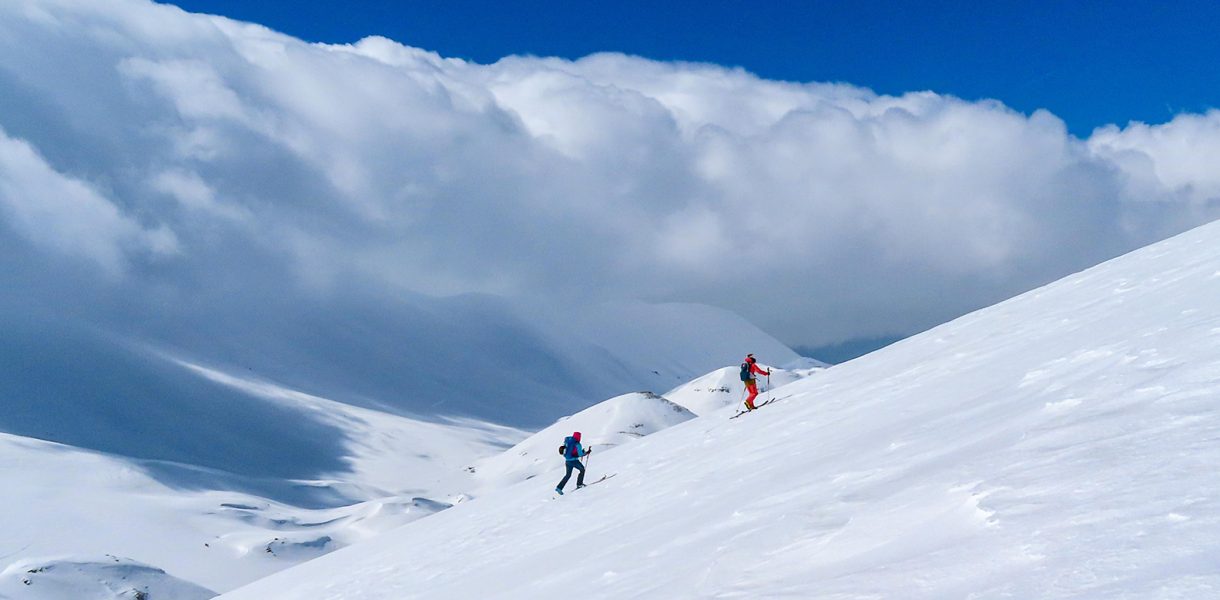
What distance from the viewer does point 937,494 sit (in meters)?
8.04

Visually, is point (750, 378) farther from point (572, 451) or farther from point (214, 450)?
point (214, 450)

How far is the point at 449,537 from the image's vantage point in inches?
710

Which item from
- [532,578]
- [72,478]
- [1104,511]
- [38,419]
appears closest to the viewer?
[1104,511]

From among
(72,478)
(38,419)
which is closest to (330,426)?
(38,419)

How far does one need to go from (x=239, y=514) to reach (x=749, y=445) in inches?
2149

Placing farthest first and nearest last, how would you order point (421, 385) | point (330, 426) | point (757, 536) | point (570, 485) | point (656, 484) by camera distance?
point (421, 385), point (330, 426), point (570, 485), point (656, 484), point (757, 536)

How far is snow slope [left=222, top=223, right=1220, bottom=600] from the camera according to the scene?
6.07 meters

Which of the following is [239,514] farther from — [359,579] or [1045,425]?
[1045,425]

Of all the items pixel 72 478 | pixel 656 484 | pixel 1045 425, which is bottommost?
pixel 1045 425

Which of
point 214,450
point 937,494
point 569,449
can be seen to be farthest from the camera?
point 214,450

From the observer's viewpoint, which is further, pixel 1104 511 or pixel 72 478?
pixel 72 478

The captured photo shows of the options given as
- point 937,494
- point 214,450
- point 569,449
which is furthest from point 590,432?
point 937,494

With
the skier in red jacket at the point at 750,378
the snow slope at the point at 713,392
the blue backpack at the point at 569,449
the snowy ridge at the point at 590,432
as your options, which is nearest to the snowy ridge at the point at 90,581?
the blue backpack at the point at 569,449

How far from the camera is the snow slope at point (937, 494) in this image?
239 inches
